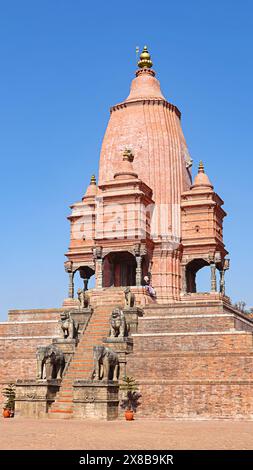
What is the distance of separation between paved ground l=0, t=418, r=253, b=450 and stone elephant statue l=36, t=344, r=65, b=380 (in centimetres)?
315

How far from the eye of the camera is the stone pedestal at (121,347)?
2580 centimetres

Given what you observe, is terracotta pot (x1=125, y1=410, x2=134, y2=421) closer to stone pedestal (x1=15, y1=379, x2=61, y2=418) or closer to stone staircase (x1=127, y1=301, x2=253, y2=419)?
stone staircase (x1=127, y1=301, x2=253, y2=419)

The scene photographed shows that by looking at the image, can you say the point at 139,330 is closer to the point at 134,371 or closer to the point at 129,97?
the point at 134,371

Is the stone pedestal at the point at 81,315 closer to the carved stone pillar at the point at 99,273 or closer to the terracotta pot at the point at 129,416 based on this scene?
the carved stone pillar at the point at 99,273

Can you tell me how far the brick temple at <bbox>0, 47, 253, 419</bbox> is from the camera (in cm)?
2414

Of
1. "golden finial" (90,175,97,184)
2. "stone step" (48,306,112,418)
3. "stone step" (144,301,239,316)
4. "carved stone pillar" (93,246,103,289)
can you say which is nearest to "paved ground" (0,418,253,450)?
"stone step" (48,306,112,418)

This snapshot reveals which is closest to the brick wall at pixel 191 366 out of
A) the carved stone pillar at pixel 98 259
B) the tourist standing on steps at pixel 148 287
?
the tourist standing on steps at pixel 148 287

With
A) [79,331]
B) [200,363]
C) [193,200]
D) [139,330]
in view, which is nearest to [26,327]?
[79,331]

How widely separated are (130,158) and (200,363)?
694 inches

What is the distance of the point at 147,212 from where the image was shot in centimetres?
3925

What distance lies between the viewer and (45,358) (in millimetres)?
25297

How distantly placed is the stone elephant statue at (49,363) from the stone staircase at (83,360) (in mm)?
424

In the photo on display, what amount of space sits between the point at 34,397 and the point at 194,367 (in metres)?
6.08

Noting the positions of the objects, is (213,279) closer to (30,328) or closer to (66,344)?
(30,328)
